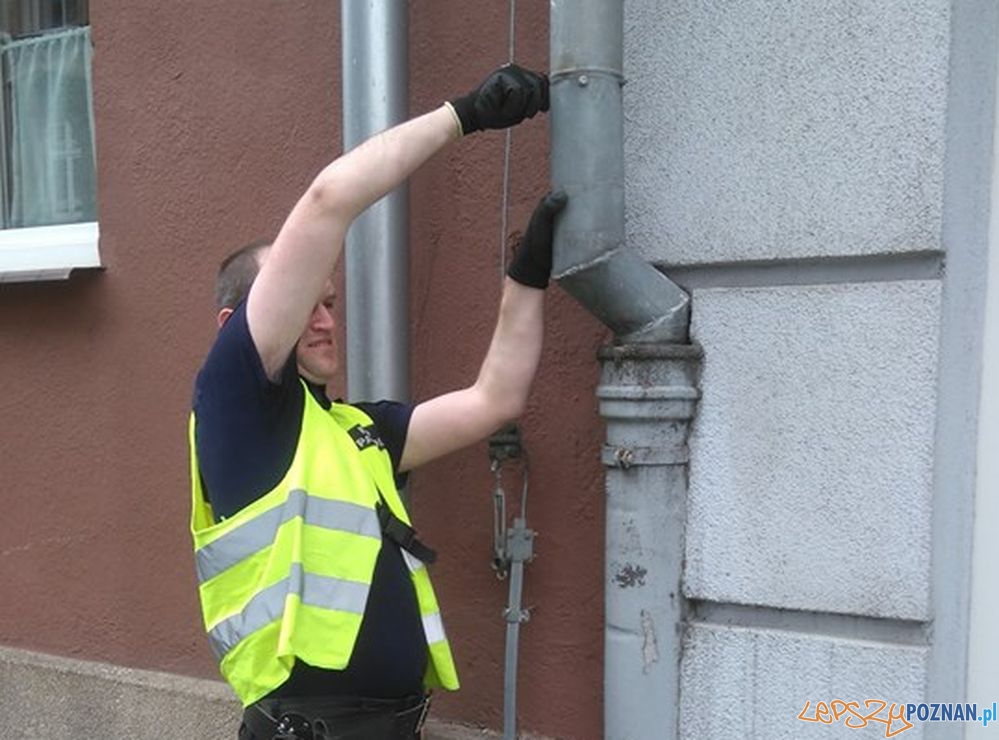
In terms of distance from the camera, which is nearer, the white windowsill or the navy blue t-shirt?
the navy blue t-shirt

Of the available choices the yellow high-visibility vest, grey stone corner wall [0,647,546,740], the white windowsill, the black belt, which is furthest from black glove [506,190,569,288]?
the white windowsill

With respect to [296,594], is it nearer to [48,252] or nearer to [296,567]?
[296,567]

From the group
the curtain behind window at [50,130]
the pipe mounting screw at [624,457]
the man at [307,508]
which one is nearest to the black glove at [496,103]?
the man at [307,508]

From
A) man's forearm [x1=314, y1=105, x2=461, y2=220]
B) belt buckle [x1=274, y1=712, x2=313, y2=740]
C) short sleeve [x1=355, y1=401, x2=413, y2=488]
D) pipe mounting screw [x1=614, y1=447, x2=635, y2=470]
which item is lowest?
belt buckle [x1=274, y1=712, x2=313, y2=740]

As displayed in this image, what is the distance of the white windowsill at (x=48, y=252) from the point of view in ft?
11.6

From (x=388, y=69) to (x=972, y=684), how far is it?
203cm

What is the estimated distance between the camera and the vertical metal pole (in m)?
2.32

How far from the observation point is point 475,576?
2799 millimetres

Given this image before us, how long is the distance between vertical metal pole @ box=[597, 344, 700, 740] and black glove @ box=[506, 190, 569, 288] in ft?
0.77

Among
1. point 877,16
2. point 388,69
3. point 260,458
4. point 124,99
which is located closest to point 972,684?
Answer: point 877,16

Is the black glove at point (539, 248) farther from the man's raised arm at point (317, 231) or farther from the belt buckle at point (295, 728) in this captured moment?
the belt buckle at point (295, 728)

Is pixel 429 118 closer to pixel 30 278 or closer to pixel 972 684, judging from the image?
pixel 972 684

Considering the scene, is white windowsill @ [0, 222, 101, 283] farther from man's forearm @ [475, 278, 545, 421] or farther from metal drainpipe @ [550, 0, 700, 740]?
metal drainpipe @ [550, 0, 700, 740]

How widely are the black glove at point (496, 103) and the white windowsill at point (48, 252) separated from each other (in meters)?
1.95
